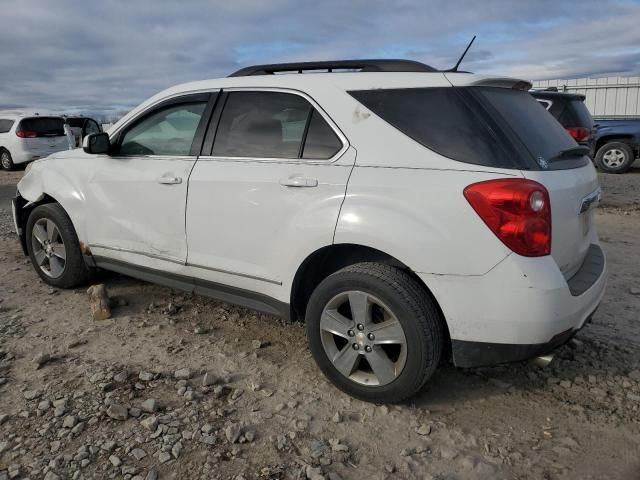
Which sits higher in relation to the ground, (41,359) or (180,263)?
(180,263)

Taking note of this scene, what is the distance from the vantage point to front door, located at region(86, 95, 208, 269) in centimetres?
356

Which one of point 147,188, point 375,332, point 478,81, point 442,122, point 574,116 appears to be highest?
point 478,81

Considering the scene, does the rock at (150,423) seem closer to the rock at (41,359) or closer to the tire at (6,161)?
the rock at (41,359)

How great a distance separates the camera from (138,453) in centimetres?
248

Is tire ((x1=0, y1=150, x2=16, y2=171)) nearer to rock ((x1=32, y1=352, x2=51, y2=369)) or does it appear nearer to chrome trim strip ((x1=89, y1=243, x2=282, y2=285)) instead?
chrome trim strip ((x1=89, y1=243, x2=282, y2=285))

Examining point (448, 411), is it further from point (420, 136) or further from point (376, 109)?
point (376, 109)

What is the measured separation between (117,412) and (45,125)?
1471 cm

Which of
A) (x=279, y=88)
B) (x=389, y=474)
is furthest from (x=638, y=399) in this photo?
(x=279, y=88)

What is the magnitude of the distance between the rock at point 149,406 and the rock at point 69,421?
12.8 inches

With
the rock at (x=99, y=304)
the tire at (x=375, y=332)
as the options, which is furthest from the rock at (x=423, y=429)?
the rock at (x=99, y=304)

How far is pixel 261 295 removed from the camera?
3.25 m

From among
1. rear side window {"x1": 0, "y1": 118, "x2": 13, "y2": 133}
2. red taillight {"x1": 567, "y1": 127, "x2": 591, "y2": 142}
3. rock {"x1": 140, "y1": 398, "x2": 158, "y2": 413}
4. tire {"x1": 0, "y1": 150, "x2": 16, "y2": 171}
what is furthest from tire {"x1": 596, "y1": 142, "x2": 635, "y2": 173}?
rear side window {"x1": 0, "y1": 118, "x2": 13, "y2": 133}

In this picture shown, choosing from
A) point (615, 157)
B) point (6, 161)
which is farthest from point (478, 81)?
point (6, 161)

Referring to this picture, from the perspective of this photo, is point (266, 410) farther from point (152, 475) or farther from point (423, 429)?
point (423, 429)
